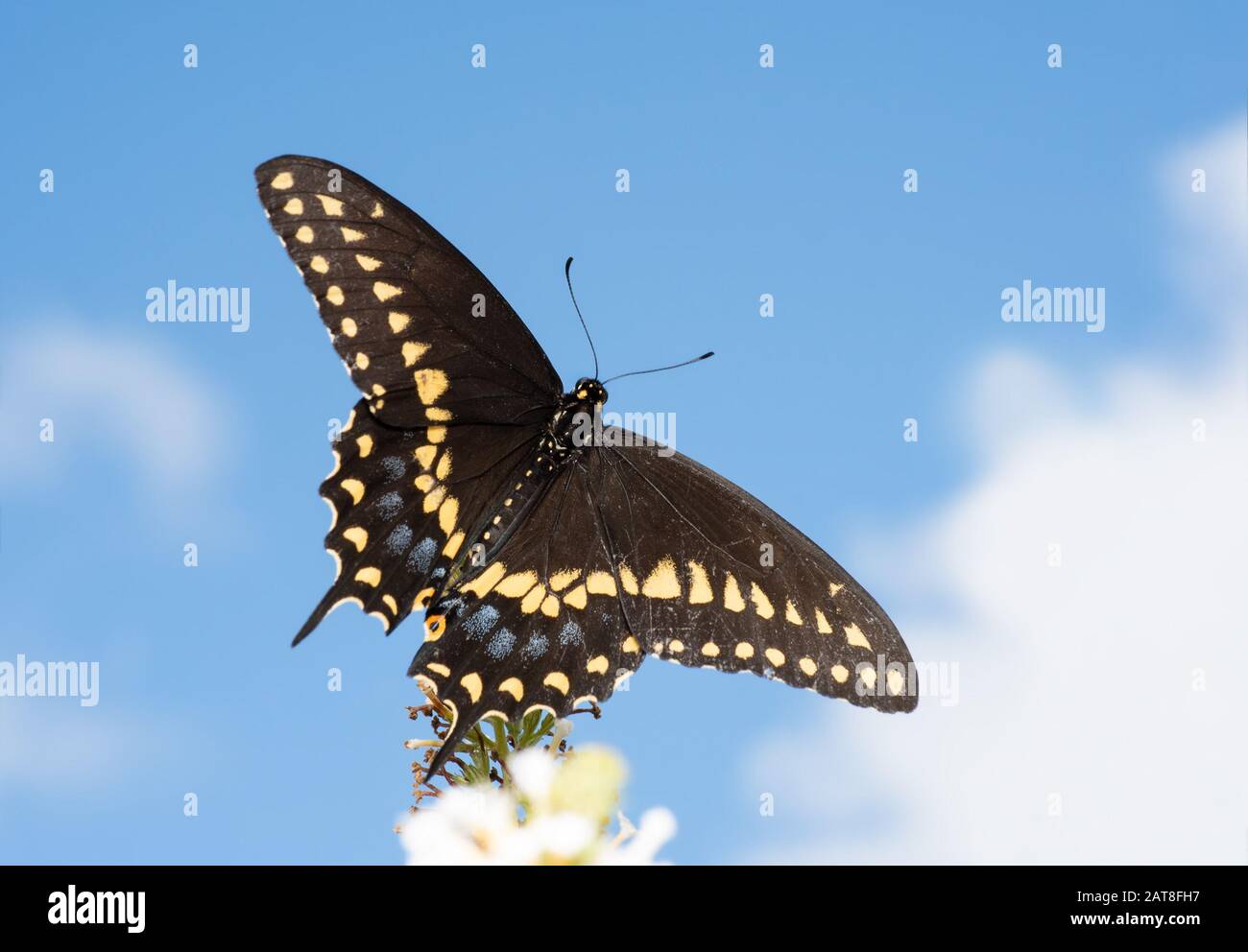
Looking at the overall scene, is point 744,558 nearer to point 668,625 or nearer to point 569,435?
point 668,625

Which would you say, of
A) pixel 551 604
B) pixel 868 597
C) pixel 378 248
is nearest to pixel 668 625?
pixel 551 604

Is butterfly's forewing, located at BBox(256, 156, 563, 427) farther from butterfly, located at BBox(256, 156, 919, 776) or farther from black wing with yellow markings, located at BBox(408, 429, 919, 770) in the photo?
black wing with yellow markings, located at BBox(408, 429, 919, 770)

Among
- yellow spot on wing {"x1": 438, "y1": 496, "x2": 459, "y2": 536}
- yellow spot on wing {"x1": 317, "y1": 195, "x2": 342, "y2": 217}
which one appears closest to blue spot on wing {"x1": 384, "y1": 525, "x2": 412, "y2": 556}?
yellow spot on wing {"x1": 438, "y1": 496, "x2": 459, "y2": 536}

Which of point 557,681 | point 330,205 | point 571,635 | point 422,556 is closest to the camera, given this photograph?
point 557,681

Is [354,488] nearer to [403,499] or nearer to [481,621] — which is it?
[403,499]

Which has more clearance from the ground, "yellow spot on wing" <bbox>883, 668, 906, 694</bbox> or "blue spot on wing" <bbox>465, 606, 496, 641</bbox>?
"blue spot on wing" <bbox>465, 606, 496, 641</bbox>

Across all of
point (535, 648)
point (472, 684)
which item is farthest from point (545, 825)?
point (535, 648)
